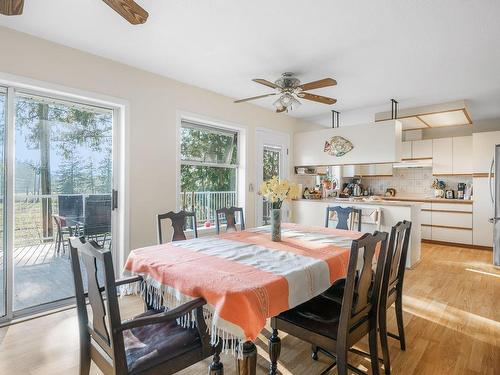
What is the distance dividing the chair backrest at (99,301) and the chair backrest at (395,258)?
154 cm

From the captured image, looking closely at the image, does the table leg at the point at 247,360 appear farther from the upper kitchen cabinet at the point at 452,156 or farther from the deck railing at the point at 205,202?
the upper kitchen cabinet at the point at 452,156

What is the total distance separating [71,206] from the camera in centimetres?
296

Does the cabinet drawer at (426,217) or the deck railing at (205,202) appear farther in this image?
the cabinet drawer at (426,217)

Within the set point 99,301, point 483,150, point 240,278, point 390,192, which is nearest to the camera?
point 99,301

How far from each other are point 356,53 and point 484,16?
0.96 m

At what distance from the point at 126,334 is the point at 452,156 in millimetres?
6437

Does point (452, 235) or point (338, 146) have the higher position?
point (338, 146)

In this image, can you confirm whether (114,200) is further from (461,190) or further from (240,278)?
(461,190)

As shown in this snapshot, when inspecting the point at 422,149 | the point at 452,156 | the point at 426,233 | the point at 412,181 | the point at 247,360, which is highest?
the point at 422,149

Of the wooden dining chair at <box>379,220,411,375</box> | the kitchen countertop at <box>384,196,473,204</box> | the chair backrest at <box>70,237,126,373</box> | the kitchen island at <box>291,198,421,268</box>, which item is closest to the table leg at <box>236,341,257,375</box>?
the chair backrest at <box>70,237,126,373</box>

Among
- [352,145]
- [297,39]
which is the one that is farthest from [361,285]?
[352,145]

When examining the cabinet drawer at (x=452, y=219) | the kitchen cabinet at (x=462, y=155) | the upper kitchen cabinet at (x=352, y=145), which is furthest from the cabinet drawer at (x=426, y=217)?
the upper kitchen cabinet at (x=352, y=145)

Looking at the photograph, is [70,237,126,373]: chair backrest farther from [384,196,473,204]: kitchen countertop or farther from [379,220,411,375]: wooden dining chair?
[384,196,473,204]: kitchen countertop

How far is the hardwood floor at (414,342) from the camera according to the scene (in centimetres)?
199
